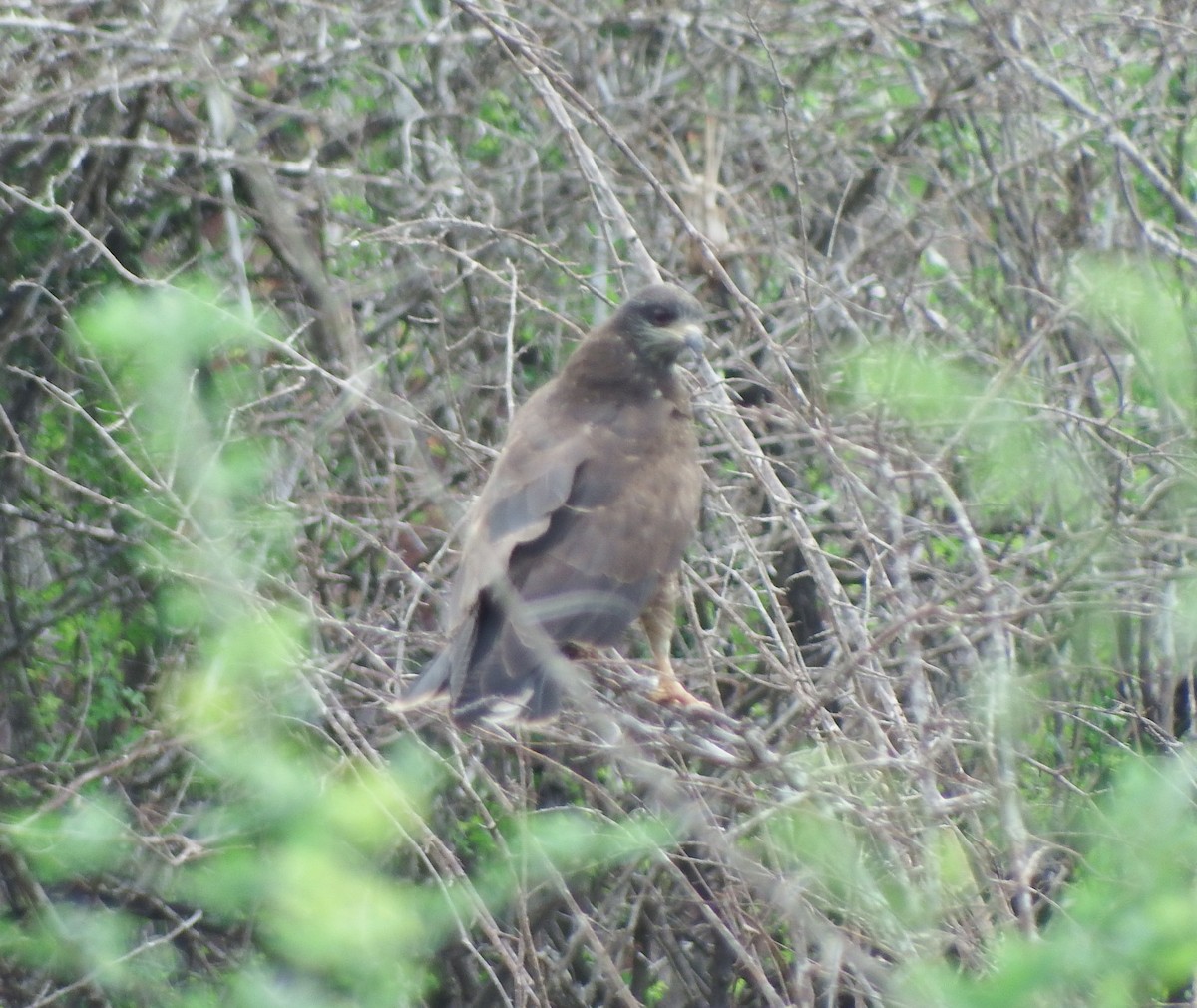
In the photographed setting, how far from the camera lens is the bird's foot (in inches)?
162

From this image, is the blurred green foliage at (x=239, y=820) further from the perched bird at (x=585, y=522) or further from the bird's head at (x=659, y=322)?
the bird's head at (x=659, y=322)

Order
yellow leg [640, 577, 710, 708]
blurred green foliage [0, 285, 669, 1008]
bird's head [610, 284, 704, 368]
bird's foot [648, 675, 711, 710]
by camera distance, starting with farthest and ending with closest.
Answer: bird's head [610, 284, 704, 368] → yellow leg [640, 577, 710, 708] → bird's foot [648, 675, 711, 710] → blurred green foliage [0, 285, 669, 1008]

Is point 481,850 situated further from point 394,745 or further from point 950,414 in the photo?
point 950,414

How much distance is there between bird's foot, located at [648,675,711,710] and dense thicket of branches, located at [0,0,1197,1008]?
0.06 meters

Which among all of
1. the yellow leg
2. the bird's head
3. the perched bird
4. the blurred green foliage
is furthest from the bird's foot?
the bird's head

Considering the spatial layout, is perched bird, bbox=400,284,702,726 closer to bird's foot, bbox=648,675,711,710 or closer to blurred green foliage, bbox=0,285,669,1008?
bird's foot, bbox=648,675,711,710

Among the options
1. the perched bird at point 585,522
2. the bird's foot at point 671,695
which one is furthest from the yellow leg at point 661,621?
the bird's foot at point 671,695

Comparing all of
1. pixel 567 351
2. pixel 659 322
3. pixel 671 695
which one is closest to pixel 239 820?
pixel 671 695

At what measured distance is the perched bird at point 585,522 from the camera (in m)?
4.00

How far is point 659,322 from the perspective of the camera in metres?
4.88

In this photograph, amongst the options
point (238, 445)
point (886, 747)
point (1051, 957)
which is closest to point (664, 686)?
point (886, 747)

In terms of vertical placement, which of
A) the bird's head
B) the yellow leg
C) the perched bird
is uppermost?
the bird's head

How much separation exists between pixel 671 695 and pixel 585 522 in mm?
573

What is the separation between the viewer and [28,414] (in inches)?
232
